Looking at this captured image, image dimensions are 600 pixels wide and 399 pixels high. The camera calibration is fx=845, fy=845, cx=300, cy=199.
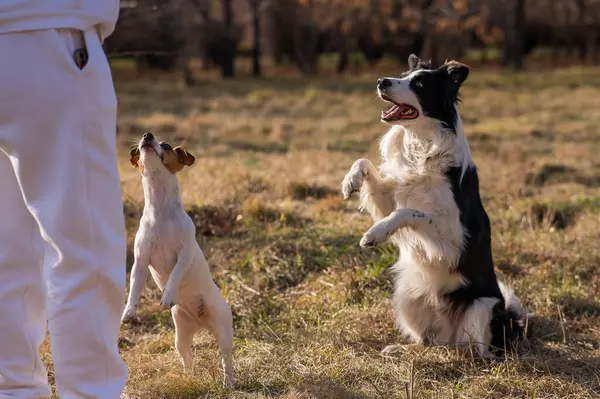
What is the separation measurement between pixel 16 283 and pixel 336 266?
2713 millimetres

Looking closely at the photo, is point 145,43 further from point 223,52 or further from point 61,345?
point 61,345

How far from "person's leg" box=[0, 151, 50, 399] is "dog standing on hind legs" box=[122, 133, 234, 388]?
2.82ft

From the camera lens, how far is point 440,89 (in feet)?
14.0

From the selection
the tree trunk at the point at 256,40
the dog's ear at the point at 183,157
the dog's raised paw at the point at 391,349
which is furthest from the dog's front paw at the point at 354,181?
the tree trunk at the point at 256,40

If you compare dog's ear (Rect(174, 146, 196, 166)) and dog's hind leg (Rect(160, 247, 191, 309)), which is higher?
dog's ear (Rect(174, 146, 196, 166))

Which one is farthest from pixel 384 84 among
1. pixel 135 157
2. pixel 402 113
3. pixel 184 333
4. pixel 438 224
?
pixel 184 333

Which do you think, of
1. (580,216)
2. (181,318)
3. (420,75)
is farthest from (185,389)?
(580,216)

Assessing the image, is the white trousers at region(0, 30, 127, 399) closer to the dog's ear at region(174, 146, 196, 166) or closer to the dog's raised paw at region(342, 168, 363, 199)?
the dog's ear at region(174, 146, 196, 166)

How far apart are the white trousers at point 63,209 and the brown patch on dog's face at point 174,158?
106 centimetres

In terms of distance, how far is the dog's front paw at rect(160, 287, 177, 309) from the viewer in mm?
3387

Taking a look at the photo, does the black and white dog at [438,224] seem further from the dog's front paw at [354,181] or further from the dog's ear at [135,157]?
the dog's ear at [135,157]

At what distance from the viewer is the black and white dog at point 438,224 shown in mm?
4098

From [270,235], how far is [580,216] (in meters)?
2.36

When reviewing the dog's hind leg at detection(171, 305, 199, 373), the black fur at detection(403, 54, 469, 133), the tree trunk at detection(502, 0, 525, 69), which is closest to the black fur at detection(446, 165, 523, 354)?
the black fur at detection(403, 54, 469, 133)
